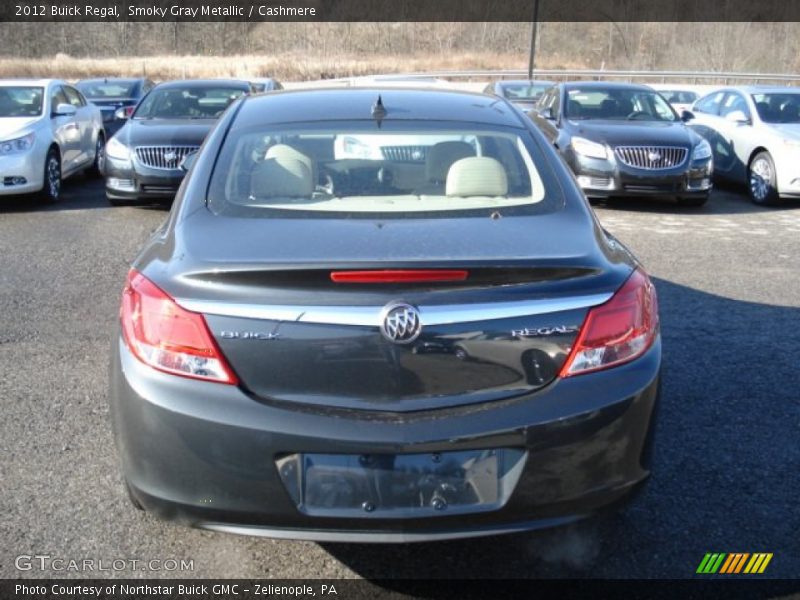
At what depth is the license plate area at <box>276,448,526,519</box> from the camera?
2518 millimetres

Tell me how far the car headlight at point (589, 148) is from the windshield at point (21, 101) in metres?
6.80

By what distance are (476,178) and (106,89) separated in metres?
17.5

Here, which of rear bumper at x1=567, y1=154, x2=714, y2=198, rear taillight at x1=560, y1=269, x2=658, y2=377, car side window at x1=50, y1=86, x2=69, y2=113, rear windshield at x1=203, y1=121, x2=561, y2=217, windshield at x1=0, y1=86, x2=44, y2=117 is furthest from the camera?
car side window at x1=50, y1=86, x2=69, y2=113

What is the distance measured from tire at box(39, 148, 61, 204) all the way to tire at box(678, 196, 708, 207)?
7.92m

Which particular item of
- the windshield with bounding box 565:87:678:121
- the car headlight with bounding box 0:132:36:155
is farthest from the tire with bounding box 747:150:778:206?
the car headlight with bounding box 0:132:36:155

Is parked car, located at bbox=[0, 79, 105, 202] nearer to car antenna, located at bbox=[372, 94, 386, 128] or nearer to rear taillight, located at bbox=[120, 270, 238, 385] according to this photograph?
car antenna, located at bbox=[372, 94, 386, 128]

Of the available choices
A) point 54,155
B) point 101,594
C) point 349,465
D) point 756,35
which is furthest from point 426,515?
point 756,35

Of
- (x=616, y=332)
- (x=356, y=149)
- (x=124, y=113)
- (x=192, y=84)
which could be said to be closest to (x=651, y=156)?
(x=192, y=84)

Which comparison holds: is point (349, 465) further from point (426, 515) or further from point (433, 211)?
point (433, 211)

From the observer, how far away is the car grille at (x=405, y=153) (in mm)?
3717

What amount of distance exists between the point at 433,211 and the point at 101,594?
173cm

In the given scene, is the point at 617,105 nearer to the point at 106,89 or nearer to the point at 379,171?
the point at 379,171

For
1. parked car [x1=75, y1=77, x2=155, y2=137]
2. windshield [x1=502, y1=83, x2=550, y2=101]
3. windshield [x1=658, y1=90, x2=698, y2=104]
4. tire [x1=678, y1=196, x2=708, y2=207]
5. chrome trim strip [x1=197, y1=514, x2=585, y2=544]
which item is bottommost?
windshield [x1=658, y1=90, x2=698, y2=104]

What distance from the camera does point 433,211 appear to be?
10.4 ft
